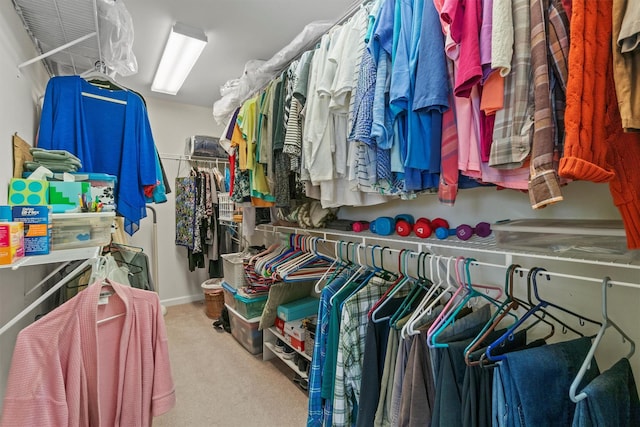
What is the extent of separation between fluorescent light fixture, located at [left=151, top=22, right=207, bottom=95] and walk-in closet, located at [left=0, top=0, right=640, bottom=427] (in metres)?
0.03

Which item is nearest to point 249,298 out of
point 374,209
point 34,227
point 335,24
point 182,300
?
point 374,209

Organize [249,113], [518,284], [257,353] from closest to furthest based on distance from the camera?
[518,284] < [249,113] < [257,353]

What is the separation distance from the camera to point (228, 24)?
6.68 feet

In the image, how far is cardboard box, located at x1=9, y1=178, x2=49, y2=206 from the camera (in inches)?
39.9

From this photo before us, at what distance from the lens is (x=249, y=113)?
6.28 feet

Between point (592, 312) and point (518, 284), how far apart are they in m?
0.23

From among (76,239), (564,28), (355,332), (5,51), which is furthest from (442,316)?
(5,51)

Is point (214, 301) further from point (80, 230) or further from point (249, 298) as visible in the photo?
point (80, 230)

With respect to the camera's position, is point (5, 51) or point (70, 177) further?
point (70, 177)

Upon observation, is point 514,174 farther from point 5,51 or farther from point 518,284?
point 5,51

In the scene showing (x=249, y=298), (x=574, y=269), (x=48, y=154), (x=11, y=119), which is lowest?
(x=249, y=298)

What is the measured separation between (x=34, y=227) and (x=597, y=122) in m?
1.42

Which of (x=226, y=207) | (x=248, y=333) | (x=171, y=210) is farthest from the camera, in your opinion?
(x=171, y=210)

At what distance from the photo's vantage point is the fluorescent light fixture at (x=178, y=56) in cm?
205
